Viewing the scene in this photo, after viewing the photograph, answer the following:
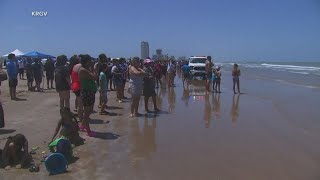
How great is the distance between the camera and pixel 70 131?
7961 millimetres

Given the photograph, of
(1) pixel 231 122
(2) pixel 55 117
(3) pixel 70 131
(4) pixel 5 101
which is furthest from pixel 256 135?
(4) pixel 5 101

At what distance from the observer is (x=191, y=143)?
8.36m

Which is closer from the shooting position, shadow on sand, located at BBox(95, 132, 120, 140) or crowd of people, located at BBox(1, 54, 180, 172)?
crowd of people, located at BBox(1, 54, 180, 172)

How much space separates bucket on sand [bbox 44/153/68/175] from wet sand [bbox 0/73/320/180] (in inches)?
5.8

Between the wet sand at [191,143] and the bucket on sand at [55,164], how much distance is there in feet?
0.48

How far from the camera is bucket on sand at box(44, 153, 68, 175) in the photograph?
251 inches

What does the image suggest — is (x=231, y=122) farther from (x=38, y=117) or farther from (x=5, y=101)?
(x=5, y=101)

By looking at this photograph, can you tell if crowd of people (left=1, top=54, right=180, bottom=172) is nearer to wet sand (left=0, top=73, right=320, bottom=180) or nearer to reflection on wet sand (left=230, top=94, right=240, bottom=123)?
wet sand (left=0, top=73, right=320, bottom=180)

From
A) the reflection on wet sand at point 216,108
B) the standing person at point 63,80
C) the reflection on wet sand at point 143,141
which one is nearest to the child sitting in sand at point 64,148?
the reflection on wet sand at point 143,141

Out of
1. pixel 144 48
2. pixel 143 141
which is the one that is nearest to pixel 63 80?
pixel 143 141

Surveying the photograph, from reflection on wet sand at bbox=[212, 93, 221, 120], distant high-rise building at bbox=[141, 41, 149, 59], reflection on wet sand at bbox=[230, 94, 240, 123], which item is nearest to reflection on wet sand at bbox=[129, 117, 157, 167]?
reflection on wet sand at bbox=[212, 93, 221, 120]

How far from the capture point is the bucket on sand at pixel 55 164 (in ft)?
20.9

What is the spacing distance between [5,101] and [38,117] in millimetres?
4719

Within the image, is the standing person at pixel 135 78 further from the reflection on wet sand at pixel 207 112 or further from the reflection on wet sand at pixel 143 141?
the reflection on wet sand at pixel 207 112
